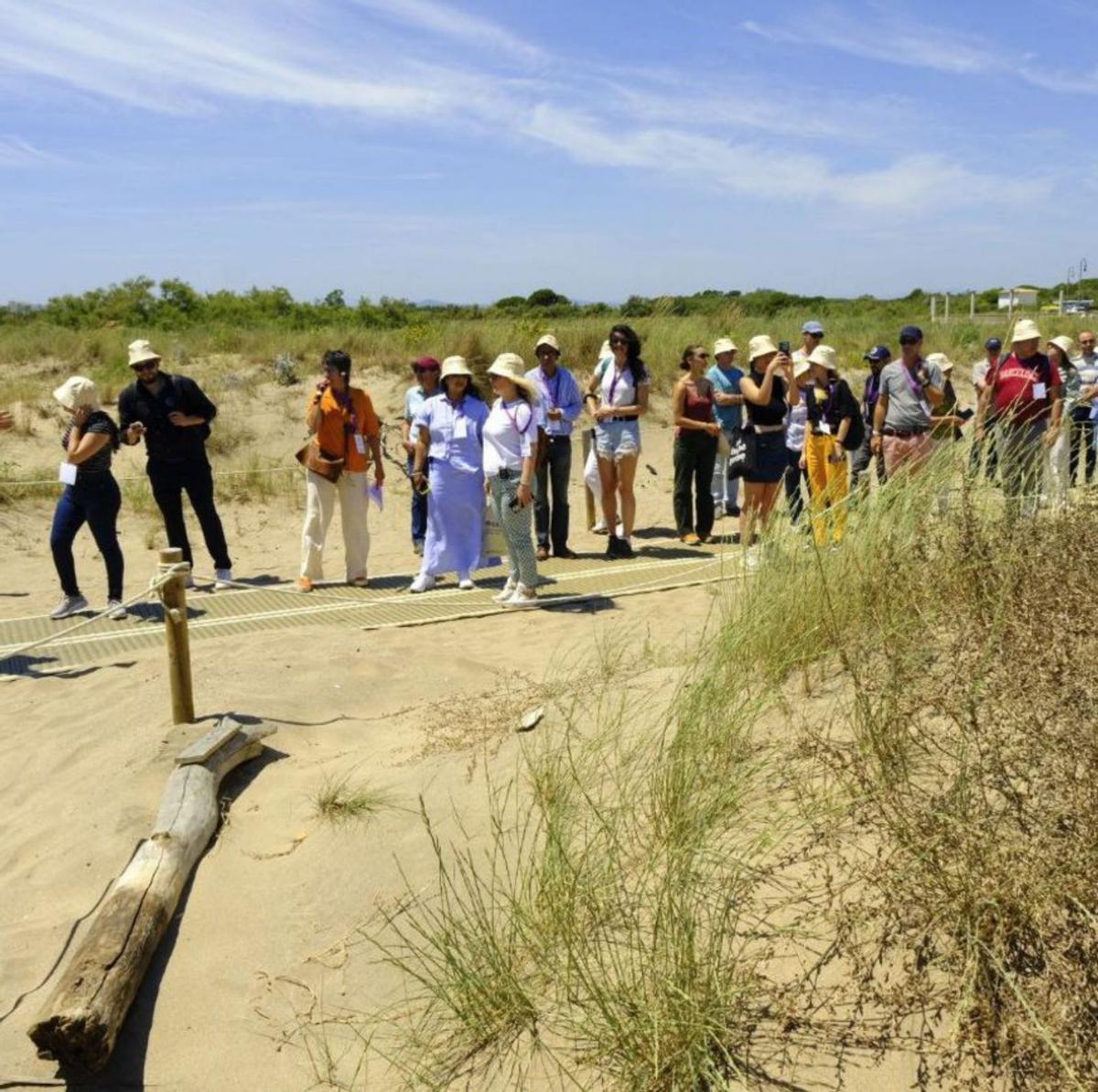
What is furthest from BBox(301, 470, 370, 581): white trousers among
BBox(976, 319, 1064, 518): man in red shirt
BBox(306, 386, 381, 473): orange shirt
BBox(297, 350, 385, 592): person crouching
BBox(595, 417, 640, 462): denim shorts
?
BBox(976, 319, 1064, 518): man in red shirt

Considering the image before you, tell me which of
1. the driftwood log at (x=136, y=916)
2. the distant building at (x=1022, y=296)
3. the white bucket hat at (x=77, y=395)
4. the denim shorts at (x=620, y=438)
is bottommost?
the driftwood log at (x=136, y=916)

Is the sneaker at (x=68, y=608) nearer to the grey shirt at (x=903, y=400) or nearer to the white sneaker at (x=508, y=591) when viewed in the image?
the white sneaker at (x=508, y=591)

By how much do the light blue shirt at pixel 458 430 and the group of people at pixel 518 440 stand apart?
0.03 feet

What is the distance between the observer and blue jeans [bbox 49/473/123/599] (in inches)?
288

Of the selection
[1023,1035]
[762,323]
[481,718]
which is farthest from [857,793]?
[762,323]

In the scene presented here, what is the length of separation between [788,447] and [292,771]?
16.9ft

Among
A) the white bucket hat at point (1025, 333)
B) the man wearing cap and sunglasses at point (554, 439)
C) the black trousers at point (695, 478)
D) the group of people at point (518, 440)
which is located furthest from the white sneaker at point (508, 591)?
the white bucket hat at point (1025, 333)

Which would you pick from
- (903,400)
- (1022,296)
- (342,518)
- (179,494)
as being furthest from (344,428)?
(1022,296)

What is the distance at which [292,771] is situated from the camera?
5035 mm

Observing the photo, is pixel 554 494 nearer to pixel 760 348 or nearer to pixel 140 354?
pixel 760 348

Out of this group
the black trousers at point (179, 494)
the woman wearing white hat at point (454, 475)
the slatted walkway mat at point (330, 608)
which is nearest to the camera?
the slatted walkway mat at point (330, 608)

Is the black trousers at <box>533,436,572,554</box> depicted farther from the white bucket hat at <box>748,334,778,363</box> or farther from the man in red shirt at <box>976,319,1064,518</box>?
the man in red shirt at <box>976,319,1064,518</box>

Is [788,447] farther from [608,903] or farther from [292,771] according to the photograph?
[608,903]

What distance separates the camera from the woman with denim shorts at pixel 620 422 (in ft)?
29.4
